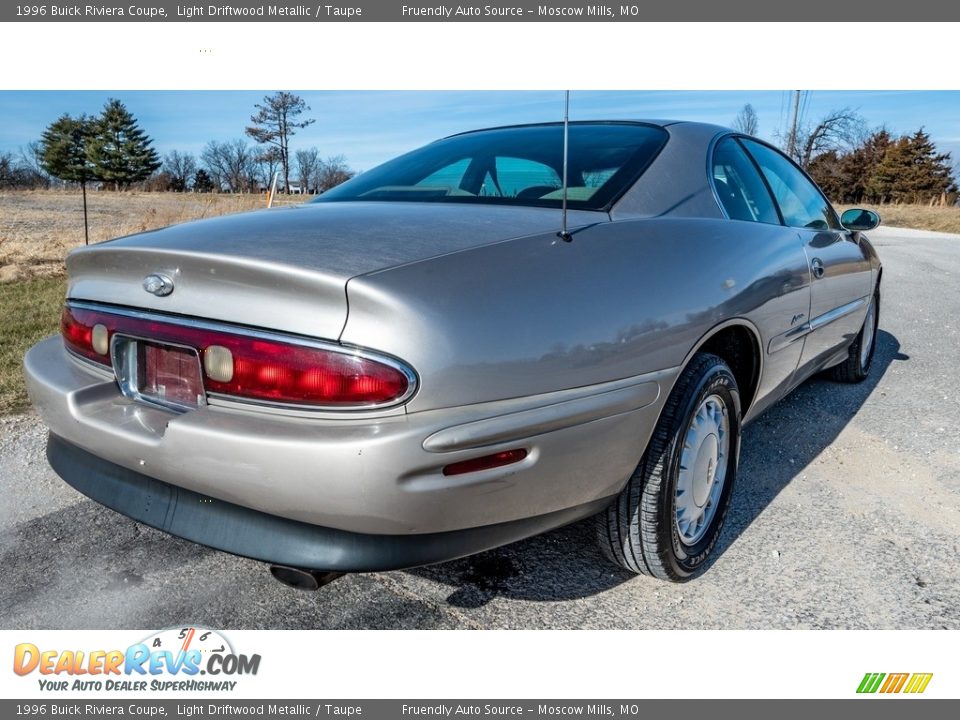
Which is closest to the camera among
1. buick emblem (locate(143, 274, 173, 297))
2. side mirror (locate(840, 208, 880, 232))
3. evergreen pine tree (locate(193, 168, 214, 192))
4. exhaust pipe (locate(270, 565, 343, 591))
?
exhaust pipe (locate(270, 565, 343, 591))

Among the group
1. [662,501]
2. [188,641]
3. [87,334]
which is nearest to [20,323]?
[87,334]

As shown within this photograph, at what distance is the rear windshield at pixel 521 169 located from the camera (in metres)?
2.34

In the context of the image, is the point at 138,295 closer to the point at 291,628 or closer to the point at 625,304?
the point at 291,628

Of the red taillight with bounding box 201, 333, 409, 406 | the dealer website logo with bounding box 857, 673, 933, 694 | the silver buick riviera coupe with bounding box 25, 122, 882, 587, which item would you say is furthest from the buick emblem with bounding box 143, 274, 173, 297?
the dealer website logo with bounding box 857, 673, 933, 694

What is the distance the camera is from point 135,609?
2.10 m

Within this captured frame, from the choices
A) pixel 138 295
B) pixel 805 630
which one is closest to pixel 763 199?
pixel 805 630

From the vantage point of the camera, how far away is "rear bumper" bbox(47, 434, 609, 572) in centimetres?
158

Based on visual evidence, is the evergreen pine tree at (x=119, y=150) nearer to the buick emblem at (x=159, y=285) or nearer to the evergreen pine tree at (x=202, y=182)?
the evergreen pine tree at (x=202, y=182)

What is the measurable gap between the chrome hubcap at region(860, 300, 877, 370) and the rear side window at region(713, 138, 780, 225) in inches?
62.7

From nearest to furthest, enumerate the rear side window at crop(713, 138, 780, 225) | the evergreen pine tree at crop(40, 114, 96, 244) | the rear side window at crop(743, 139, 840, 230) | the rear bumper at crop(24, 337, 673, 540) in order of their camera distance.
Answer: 1. the rear bumper at crop(24, 337, 673, 540)
2. the rear side window at crop(713, 138, 780, 225)
3. the rear side window at crop(743, 139, 840, 230)
4. the evergreen pine tree at crop(40, 114, 96, 244)

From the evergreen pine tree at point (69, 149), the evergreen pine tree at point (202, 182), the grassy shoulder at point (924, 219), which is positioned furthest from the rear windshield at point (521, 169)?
the grassy shoulder at point (924, 219)

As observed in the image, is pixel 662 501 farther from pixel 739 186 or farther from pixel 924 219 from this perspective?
pixel 924 219

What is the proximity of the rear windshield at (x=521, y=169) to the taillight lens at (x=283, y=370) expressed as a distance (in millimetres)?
958

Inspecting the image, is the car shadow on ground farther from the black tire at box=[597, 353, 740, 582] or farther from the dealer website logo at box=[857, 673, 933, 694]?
the dealer website logo at box=[857, 673, 933, 694]
